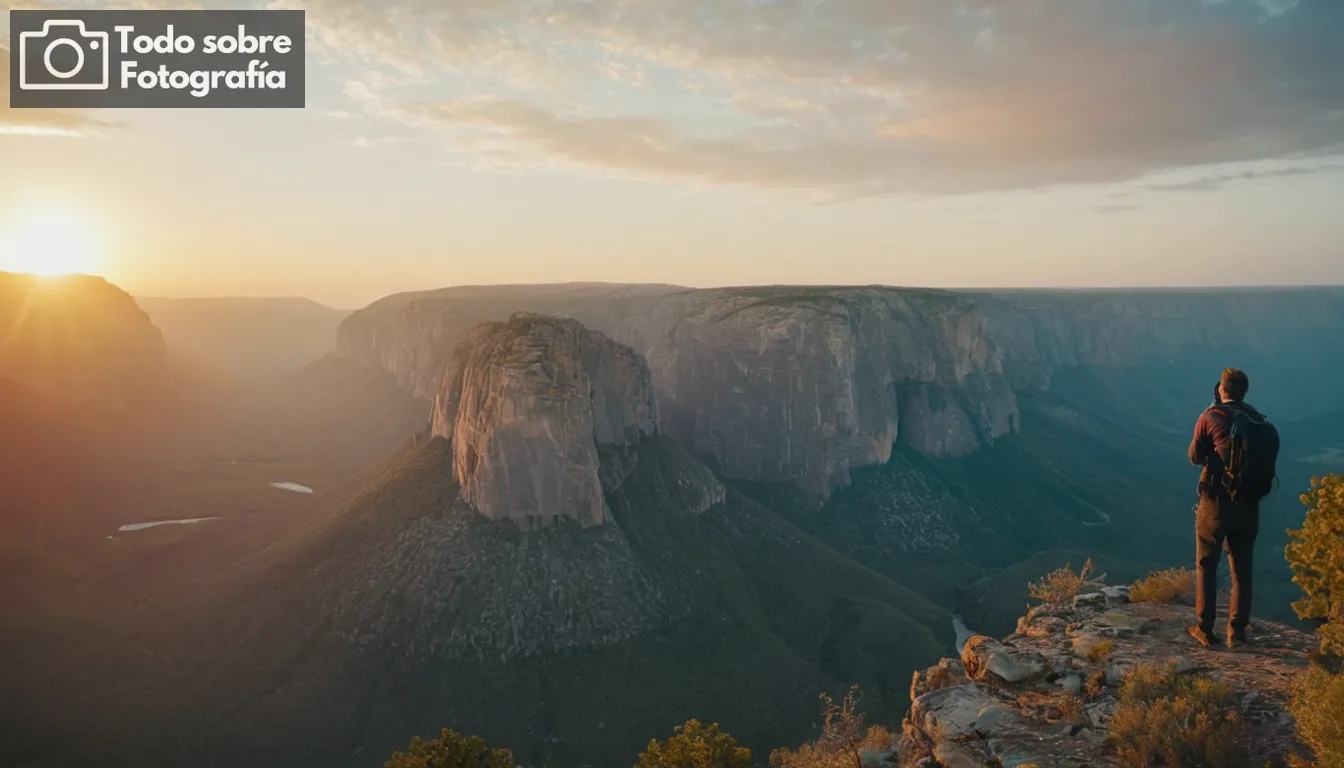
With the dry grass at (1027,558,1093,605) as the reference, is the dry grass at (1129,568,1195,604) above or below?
above

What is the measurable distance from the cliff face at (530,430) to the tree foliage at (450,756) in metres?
39.2

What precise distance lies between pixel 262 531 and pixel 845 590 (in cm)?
6507

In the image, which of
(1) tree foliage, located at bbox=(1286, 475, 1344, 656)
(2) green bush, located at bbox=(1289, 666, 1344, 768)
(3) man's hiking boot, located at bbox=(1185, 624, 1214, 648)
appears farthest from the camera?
(3) man's hiking boot, located at bbox=(1185, 624, 1214, 648)

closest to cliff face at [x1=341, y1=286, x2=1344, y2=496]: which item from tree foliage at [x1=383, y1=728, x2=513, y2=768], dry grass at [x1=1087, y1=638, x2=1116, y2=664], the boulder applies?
tree foliage at [x1=383, y1=728, x2=513, y2=768]

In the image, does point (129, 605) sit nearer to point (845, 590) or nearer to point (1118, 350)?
point (845, 590)

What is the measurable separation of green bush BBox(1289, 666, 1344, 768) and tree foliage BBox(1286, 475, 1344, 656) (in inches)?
71.2

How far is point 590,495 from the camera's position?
6262cm

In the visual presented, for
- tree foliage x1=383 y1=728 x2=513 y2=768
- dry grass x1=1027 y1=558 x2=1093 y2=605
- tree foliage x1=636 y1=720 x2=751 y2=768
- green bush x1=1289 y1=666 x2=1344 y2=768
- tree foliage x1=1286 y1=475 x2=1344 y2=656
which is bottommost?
tree foliage x1=383 y1=728 x2=513 y2=768

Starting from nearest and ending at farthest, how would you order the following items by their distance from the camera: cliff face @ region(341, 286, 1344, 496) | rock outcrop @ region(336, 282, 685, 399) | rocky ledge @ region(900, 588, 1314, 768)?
rocky ledge @ region(900, 588, 1314, 768) → cliff face @ region(341, 286, 1344, 496) → rock outcrop @ region(336, 282, 685, 399)

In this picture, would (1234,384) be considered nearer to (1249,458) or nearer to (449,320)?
(1249,458)

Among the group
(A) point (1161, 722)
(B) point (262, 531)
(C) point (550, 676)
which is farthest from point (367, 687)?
(A) point (1161, 722)

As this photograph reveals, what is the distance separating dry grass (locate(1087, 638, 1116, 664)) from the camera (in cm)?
1382

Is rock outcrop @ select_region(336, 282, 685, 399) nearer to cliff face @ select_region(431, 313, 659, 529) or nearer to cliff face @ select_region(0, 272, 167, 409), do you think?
cliff face @ select_region(0, 272, 167, 409)

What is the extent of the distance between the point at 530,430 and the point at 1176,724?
5333cm
